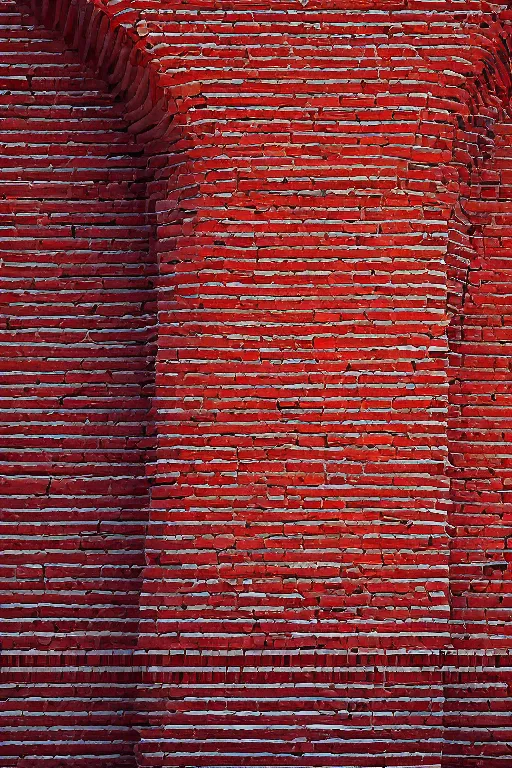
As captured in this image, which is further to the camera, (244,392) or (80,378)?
Result: (80,378)

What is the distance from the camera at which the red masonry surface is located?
12.1ft

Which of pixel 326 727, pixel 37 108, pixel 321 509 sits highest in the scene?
pixel 37 108

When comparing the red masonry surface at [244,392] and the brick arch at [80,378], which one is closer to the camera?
the red masonry surface at [244,392]

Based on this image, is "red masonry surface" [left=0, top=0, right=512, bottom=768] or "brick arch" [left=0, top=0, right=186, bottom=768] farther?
"brick arch" [left=0, top=0, right=186, bottom=768]

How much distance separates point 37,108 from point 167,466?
1.79 metres

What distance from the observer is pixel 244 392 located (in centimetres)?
376

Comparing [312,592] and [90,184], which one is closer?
[312,592]

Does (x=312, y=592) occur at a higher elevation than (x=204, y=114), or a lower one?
lower

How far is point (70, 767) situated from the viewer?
3930 mm

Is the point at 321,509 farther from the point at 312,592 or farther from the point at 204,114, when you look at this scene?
the point at 204,114

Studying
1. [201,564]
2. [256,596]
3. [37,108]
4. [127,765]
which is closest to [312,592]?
[256,596]

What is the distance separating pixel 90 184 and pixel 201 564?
1.82 m

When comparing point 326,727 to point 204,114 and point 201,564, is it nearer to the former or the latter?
point 201,564

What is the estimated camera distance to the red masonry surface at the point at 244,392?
3.67 m
